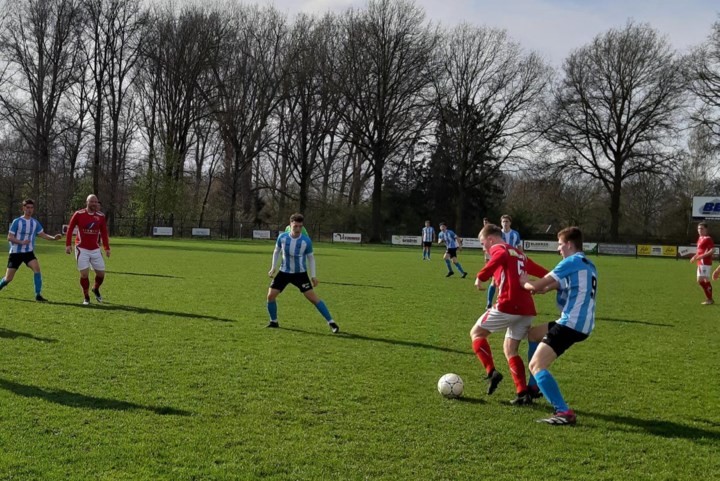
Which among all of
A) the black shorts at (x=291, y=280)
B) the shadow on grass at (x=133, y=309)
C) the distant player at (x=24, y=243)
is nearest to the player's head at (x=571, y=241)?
the black shorts at (x=291, y=280)

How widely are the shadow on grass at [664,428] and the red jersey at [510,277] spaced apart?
1046 millimetres

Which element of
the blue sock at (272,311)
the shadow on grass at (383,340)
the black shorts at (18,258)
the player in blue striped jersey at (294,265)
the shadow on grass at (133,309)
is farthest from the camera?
the black shorts at (18,258)

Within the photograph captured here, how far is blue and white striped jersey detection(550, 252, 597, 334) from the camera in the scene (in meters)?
5.14

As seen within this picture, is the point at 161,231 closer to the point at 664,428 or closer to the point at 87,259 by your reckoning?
the point at 87,259

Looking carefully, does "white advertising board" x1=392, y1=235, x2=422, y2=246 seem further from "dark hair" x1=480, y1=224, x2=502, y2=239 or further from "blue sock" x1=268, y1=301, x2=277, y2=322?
"dark hair" x1=480, y1=224, x2=502, y2=239

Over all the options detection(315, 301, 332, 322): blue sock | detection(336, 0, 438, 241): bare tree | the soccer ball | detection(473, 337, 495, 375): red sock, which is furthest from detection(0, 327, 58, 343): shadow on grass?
detection(336, 0, 438, 241): bare tree

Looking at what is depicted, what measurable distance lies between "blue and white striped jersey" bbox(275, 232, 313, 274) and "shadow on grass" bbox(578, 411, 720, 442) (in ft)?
15.9

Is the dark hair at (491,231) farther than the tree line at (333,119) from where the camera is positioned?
No

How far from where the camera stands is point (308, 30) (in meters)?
49.8

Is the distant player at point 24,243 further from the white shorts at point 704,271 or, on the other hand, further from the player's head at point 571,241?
the white shorts at point 704,271

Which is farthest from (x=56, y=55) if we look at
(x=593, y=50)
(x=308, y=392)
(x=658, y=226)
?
(x=658, y=226)

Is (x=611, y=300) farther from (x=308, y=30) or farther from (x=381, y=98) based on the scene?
(x=308, y=30)

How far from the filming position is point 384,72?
1884 inches

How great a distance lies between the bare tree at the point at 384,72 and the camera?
4753cm
